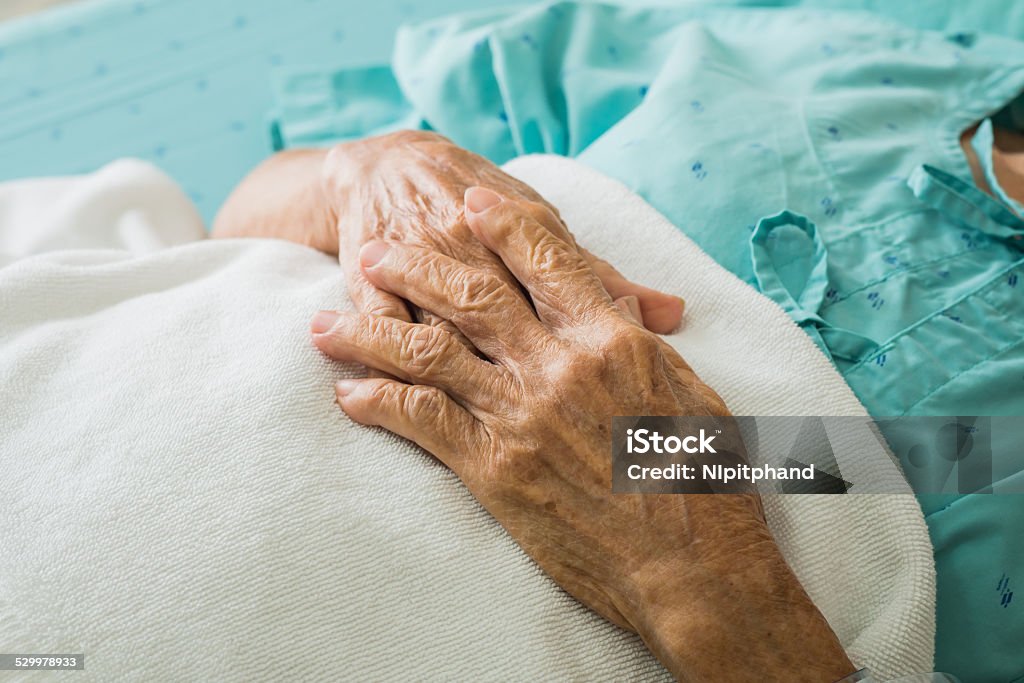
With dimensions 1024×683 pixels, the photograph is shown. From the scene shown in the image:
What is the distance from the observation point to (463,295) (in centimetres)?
77

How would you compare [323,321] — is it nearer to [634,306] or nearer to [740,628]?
[634,306]

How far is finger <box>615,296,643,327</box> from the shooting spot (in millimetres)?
796

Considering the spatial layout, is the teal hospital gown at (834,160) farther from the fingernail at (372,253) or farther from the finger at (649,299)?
the fingernail at (372,253)

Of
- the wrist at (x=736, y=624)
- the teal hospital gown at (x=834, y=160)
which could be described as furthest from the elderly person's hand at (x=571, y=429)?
the teal hospital gown at (x=834, y=160)

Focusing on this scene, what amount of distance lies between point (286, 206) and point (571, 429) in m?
0.56

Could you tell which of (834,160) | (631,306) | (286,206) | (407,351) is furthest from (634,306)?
(286,206)

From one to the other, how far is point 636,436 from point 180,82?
53.4 inches

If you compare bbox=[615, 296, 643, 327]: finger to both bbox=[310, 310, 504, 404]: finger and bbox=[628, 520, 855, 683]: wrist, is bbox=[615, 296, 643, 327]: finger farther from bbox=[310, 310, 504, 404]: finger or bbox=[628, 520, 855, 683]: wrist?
bbox=[628, 520, 855, 683]: wrist

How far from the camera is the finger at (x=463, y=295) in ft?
2.47

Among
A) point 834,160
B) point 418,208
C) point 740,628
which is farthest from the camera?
point 834,160

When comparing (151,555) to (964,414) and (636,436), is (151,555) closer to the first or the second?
(636,436)

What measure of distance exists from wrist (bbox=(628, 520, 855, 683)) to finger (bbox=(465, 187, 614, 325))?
0.23 metres

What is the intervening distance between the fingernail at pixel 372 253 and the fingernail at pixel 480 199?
92 mm

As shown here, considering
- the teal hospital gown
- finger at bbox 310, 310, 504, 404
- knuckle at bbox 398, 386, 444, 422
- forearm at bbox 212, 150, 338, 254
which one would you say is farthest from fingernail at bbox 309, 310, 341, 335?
the teal hospital gown
